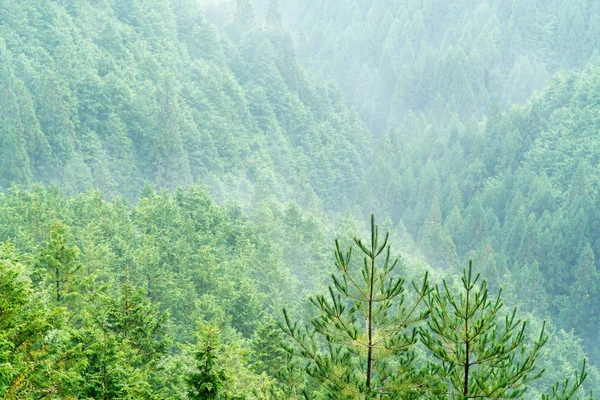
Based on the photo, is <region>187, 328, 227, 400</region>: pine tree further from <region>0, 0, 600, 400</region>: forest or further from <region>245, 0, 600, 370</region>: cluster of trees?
<region>245, 0, 600, 370</region>: cluster of trees

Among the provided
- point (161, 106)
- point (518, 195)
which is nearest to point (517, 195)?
point (518, 195)

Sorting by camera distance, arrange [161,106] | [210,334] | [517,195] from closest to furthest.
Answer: [210,334] → [161,106] → [517,195]

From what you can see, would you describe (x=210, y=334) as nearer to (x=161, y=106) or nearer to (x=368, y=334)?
(x=368, y=334)

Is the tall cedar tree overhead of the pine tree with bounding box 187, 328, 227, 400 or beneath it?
overhead

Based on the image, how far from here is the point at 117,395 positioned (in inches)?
634

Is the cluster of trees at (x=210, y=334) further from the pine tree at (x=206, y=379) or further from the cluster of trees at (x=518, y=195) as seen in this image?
the cluster of trees at (x=518, y=195)

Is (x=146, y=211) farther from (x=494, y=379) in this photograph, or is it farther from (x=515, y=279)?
(x=515, y=279)

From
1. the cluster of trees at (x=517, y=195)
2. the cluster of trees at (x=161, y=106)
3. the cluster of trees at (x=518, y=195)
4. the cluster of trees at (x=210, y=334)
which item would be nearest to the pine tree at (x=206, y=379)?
the cluster of trees at (x=210, y=334)

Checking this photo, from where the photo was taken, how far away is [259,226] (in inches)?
3356

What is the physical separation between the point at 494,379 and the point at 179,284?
40.1 meters

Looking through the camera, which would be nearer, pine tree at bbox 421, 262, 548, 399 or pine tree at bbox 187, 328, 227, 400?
pine tree at bbox 421, 262, 548, 399

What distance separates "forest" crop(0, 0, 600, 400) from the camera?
49.7ft

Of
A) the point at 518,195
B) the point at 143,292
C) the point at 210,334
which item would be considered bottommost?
the point at 210,334

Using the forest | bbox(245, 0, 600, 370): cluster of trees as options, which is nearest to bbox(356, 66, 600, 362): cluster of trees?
bbox(245, 0, 600, 370): cluster of trees
